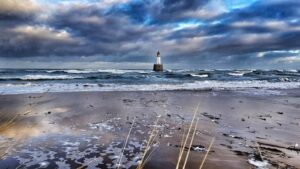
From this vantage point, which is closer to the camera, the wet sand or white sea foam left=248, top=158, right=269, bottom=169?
white sea foam left=248, top=158, right=269, bottom=169

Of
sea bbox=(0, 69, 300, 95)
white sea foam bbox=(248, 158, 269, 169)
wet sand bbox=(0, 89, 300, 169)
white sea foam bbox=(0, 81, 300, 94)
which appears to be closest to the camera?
white sea foam bbox=(248, 158, 269, 169)

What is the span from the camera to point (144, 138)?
6.47 metres

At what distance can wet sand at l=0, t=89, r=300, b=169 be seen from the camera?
190 inches

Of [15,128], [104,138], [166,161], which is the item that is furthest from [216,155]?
[15,128]

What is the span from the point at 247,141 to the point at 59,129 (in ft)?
13.7

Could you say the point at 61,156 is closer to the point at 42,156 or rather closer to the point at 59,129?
the point at 42,156

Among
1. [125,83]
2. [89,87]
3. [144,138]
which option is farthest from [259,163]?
[125,83]

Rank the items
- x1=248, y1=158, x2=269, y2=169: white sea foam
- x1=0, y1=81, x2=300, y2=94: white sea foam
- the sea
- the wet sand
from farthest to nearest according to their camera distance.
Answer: the sea → x1=0, y1=81, x2=300, y2=94: white sea foam → the wet sand → x1=248, y1=158, x2=269, y2=169: white sea foam

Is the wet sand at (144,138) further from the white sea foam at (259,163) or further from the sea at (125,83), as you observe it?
the sea at (125,83)

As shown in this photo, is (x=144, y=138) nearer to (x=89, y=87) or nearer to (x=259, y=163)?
(x=259, y=163)

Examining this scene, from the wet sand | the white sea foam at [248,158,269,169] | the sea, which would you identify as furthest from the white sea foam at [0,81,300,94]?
the white sea foam at [248,158,269,169]

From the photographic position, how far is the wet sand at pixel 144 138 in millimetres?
4832

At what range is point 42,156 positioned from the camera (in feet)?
16.4

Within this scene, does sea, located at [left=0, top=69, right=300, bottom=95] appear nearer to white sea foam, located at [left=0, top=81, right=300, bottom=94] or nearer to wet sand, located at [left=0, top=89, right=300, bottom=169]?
white sea foam, located at [left=0, top=81, right=300, bottom=94]
